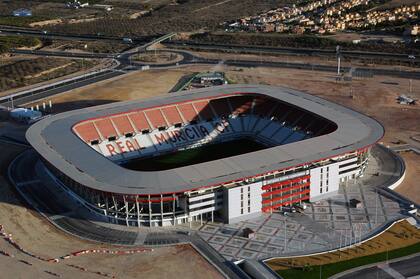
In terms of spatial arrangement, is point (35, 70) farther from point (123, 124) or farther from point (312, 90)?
point (312, 90)

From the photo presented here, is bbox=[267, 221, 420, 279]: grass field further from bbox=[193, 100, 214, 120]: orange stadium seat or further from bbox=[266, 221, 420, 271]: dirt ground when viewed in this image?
bbox=[193, 100, 214, 120]: orange stadium seat

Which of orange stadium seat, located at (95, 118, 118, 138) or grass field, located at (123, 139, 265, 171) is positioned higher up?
orange stadium seat, located at (95, 118, 118, 138)

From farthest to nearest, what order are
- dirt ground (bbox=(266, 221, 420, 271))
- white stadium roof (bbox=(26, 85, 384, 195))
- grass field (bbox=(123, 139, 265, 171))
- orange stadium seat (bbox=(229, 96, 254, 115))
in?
orange stadium seat (bbox=(229, 96, 254, 115))
grass field (bbox=(123, 139, 265, 171))
white stadium roof (bbox=(26, 85, 384, 195))
dirt ground (bbox=(266, 221, 420, 271))

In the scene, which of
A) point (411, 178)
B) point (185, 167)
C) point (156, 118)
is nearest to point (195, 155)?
point (156, 118)

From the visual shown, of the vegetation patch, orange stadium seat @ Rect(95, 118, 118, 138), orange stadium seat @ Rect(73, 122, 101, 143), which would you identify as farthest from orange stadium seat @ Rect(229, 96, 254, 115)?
the vegetation patch

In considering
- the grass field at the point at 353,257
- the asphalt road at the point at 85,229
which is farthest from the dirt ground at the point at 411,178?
the asphalt road at the point at 85,229

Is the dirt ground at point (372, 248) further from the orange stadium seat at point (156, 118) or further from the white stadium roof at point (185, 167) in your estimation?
the orange stadium seat at point (156, 118)
